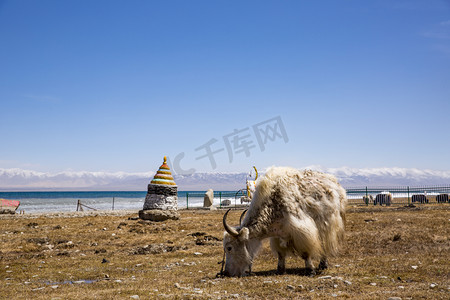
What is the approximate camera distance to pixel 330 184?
27.6 feet

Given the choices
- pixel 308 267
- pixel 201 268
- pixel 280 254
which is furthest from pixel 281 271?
pixel 201 268


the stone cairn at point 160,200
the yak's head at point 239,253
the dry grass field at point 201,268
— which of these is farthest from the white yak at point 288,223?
the stone cairn at point 160,200

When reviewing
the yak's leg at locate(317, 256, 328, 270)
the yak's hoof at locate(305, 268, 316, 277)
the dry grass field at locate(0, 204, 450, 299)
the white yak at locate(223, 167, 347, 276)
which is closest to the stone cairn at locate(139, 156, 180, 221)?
the dry grass field at locate(0, 204, 450, 299)

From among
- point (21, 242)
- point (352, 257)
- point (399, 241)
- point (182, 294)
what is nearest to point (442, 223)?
point (399, 241)

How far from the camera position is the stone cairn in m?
21.0

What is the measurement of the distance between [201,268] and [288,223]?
2.76 m

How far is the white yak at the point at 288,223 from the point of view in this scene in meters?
7.68

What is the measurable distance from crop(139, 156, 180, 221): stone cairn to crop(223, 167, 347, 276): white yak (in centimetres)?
1373

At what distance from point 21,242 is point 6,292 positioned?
831 centimetres

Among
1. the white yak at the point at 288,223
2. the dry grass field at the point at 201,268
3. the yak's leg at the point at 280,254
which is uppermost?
the white yak at the point at 288,223

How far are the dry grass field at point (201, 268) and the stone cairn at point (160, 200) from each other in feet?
16.8

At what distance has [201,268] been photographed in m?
9.12

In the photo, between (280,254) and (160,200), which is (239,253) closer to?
(280,254)

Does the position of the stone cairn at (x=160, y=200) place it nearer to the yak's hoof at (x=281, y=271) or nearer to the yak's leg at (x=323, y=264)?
the yak's hoof at (x=281, y=271)
